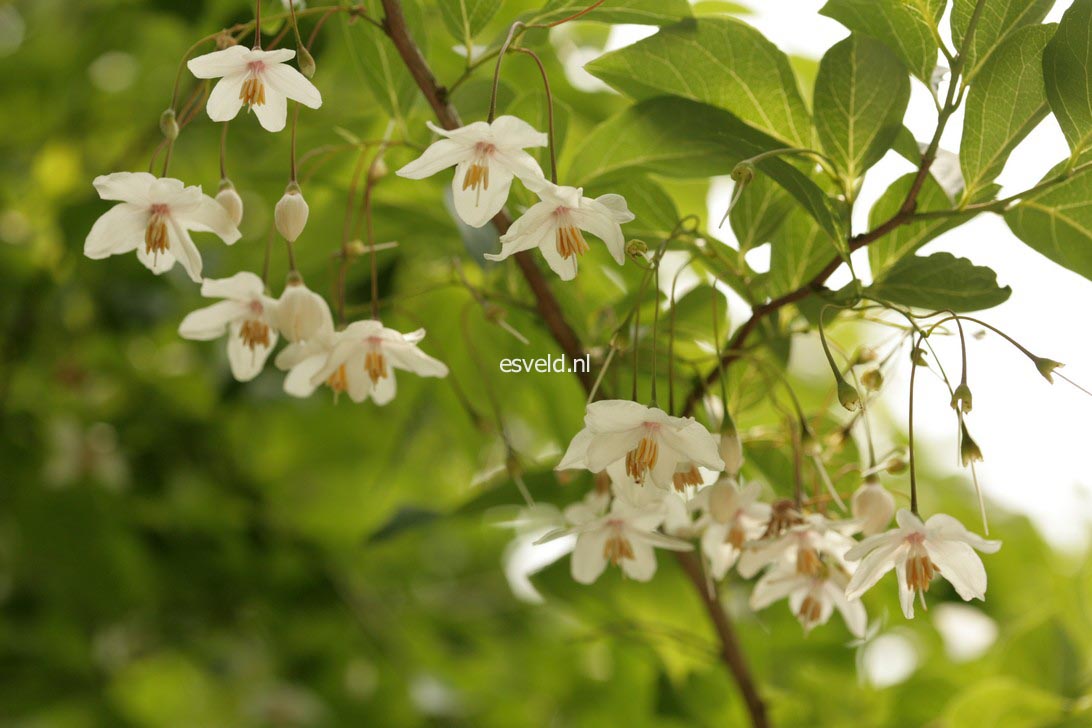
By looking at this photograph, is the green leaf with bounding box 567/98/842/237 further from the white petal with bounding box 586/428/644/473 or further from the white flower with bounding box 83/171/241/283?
the white flower with bounding box 83/171/241/283

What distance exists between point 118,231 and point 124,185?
115 mm

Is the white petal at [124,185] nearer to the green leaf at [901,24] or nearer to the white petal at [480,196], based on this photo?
the white petal at [480,196]

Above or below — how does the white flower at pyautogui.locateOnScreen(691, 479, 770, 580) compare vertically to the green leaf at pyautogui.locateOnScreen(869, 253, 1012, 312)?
below

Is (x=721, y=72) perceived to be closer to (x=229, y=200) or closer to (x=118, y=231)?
(x=229, y=200)

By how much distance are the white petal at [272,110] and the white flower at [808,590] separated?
2.12 feet

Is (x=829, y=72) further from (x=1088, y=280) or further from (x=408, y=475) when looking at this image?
(x=408, y=475)

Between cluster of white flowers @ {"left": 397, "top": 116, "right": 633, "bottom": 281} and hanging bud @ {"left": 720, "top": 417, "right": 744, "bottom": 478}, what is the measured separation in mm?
198

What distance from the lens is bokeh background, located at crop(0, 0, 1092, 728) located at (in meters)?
1.47

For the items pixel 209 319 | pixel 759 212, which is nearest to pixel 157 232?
pixel 209 319

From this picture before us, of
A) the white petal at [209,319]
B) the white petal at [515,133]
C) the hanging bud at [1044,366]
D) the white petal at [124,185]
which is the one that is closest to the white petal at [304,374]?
the white petal at [209,319]

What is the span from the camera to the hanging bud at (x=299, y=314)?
98cm

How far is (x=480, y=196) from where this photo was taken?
2.88 feet

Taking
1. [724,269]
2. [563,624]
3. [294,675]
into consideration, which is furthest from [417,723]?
[724,269]

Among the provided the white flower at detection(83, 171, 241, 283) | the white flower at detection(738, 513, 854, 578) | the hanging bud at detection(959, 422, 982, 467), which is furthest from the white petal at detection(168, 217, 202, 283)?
the hanging bud at detection(959, 422, 982, 467)
